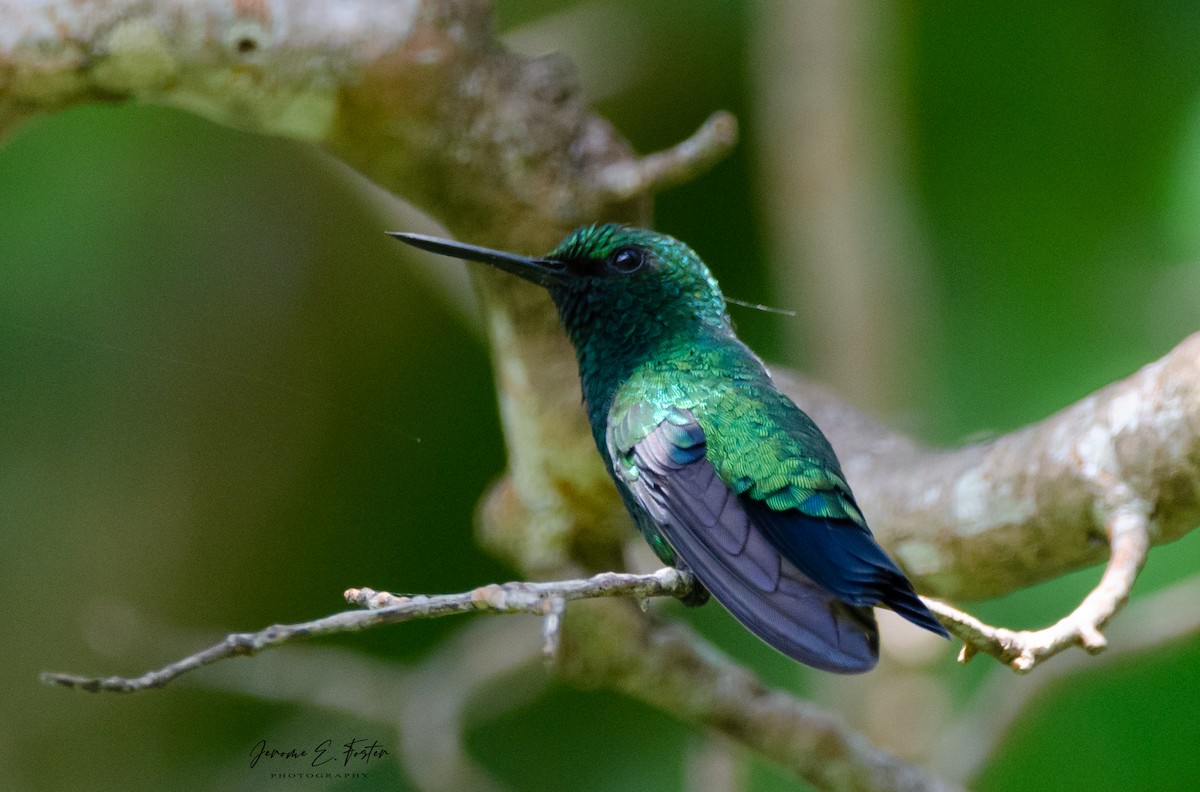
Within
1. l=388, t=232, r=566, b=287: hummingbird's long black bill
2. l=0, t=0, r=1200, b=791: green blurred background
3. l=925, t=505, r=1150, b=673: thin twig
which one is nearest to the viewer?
l=925, t=505, r=1150, b=673: thin twig

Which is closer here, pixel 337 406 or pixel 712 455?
pixel 712 455

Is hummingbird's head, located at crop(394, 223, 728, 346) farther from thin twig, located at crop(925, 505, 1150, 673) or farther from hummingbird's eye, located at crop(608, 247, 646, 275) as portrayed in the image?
thin twig, located at crop(925, 505, 1150, 673)

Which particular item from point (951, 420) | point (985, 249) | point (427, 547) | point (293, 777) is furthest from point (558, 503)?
point (985, 249)

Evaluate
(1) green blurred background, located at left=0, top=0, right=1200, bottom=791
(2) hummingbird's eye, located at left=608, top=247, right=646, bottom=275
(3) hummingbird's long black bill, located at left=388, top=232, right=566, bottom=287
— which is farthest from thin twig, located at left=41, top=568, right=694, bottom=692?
(1) green blurred background, located at left=0, top=0, right=1200, bottom=791

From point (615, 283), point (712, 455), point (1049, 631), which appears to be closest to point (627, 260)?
point (615, 283)

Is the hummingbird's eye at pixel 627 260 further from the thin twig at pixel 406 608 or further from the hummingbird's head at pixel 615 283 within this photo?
the thin twig at pixel 406 608

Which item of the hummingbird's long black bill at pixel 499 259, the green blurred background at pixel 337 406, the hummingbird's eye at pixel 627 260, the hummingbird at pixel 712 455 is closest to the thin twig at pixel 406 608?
the hummingbird at pixel 712 455

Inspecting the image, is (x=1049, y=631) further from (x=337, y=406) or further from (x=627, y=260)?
(x=337, y=406)
